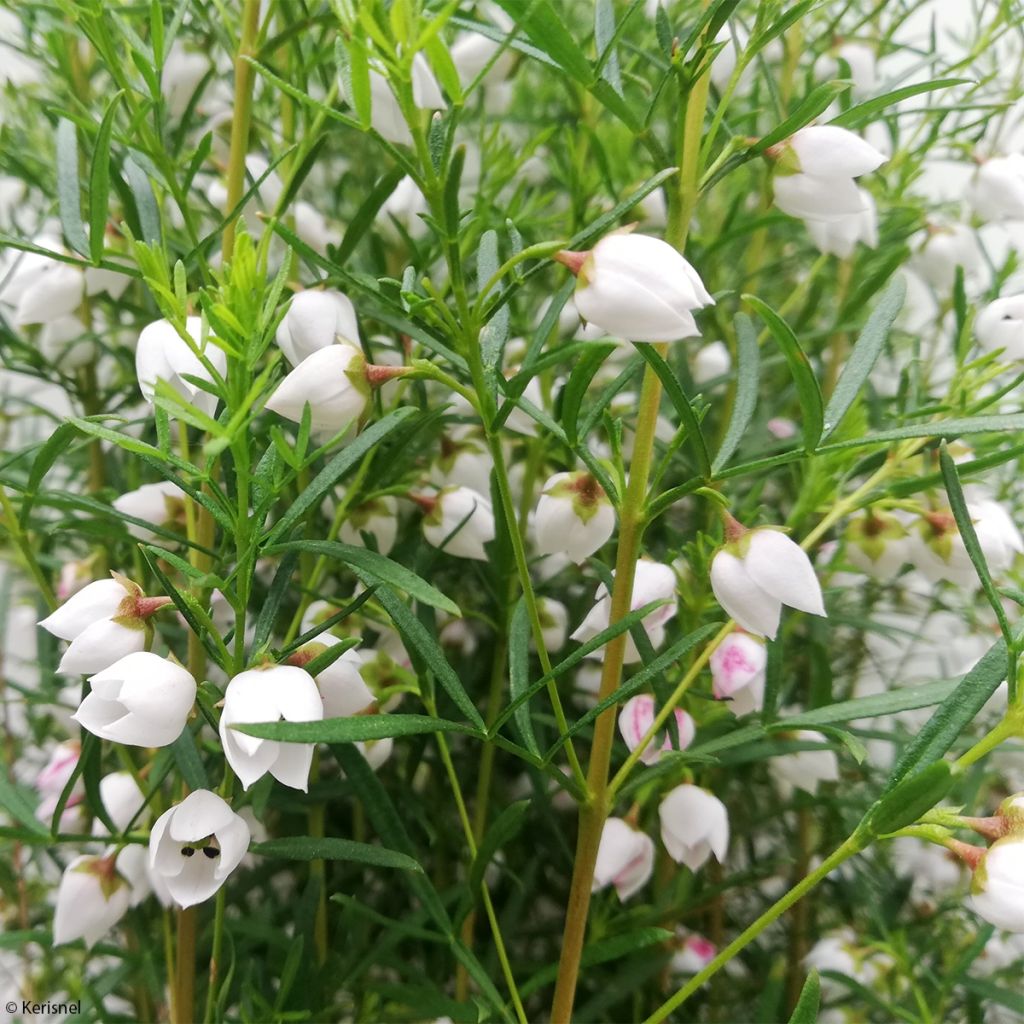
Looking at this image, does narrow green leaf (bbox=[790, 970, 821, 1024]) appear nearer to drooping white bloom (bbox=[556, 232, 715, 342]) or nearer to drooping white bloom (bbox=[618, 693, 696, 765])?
drooping white bloom (bbox=[618, 693, 696, 765])

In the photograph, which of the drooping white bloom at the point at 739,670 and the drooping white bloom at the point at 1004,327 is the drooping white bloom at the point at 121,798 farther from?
the drooping white bloom at the point at 1004,327

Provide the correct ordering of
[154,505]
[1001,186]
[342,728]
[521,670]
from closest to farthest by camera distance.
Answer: [342,728] → [521,670] → [154,505] → [1001,186]

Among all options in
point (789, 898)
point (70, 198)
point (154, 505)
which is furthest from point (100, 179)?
point (789, 898)

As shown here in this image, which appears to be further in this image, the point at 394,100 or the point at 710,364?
the point at 710,364

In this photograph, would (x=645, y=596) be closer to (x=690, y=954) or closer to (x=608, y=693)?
(x=608, y=693)

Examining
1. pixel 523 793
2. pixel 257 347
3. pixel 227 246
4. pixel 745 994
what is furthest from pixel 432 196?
pixel 745 994

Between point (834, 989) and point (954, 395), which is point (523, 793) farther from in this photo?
point (954, 395)

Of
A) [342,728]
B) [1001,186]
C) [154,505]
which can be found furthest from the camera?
[1001,186]
